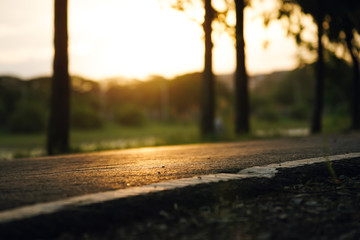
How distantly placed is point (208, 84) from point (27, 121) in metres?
25.7

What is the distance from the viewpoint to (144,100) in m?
71.2

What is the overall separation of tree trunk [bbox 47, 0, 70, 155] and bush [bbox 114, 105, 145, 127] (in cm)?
3587

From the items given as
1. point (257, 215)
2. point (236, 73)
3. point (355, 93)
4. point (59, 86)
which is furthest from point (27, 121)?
A: point (257, 215)

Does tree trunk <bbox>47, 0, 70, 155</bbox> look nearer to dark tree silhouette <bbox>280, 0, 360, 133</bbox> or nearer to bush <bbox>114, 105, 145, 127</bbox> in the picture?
dark tree silhouette <bbox>280, 0, 360, 133</bbox>

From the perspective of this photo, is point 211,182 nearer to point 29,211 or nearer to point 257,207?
point 257,207

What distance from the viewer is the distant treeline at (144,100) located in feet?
103

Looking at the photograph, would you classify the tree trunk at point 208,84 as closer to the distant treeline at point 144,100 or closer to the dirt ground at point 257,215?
the distant treeline at point 144,100

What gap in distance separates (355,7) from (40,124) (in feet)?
89.8

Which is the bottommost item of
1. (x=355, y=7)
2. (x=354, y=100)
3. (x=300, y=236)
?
(x=300, y=236)

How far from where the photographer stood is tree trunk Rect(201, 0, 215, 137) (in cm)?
1321

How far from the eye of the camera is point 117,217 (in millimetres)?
2668

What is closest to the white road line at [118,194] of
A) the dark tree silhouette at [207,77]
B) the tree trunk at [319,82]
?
the dark tree silhouette at [207,77]

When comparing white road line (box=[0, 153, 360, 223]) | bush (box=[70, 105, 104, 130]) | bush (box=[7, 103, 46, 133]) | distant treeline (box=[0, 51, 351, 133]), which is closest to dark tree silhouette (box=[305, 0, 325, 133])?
distant treeline (box=[0, 51, 351, 133])

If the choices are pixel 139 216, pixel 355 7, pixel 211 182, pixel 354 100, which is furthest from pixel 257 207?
pixel 354 100
